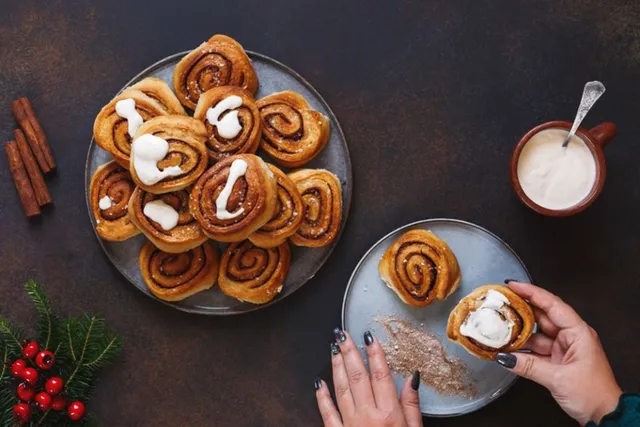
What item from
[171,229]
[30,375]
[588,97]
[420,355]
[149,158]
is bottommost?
[30,375]

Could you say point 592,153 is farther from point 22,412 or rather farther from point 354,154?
point 22,412

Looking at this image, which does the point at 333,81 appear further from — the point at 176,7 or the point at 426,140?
the point at 176,7

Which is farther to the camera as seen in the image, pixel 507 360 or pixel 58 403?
pixel 58 403

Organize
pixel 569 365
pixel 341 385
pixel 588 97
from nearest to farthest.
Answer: pixel 569 365, pixel 588 97, pixel 341 385

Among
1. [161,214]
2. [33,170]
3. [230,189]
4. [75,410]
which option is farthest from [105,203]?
[75,410]

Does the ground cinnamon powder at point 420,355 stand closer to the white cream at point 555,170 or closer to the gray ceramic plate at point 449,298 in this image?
the gray ceramic plate at point 449,298

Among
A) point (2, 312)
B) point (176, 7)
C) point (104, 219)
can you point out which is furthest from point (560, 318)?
point (2, 312)
